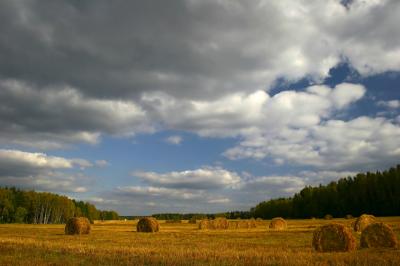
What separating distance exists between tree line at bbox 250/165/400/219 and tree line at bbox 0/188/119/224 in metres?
59.3

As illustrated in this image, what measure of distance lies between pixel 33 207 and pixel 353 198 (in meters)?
76.6

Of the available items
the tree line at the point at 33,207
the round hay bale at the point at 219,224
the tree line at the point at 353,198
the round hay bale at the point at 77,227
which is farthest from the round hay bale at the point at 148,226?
the tree line at the point at 33,207

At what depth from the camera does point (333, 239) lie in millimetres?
21703

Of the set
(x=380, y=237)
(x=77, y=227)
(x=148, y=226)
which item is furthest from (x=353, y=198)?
(x=380, y=237)

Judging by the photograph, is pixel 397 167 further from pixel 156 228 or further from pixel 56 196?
pixel 56 196

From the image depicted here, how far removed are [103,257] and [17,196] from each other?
113m

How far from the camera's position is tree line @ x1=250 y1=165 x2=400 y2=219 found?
81000mm

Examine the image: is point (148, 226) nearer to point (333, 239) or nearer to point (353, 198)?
point (333, 239)

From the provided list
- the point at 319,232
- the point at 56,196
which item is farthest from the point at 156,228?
the point at 56,196

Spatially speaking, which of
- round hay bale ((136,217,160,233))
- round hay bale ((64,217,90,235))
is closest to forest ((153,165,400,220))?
round hay bale ((136,217,160,233))

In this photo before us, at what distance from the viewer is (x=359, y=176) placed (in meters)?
92.2

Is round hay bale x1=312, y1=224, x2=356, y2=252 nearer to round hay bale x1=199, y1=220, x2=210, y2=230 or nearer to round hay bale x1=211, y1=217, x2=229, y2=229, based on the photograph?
round hay bale x1=199, y1=220, x2=210, y2=230

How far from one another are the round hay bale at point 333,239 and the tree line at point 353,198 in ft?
195

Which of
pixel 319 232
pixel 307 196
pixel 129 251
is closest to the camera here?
pixel 129 251
